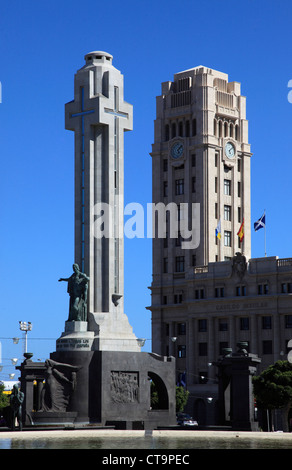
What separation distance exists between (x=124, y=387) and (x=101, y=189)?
16.3m

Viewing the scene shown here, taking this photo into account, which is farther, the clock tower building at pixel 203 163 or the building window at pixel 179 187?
the building window at pixel 179 187

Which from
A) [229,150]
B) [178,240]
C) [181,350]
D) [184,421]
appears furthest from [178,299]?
[184,421]

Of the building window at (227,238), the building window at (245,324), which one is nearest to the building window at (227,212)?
the building window at (227,238)

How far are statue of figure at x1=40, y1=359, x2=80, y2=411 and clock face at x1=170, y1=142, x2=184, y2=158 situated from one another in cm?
8612

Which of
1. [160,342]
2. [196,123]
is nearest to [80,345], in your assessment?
[160,342]

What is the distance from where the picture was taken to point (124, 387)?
70.8m

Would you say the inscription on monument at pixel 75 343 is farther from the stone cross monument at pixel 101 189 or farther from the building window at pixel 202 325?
→ the building window at pixel 202 325

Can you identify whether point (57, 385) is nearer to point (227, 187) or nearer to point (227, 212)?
point (227, 212)

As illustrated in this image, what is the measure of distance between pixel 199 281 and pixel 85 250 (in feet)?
211

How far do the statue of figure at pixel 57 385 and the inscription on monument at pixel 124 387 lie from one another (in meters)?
3.04

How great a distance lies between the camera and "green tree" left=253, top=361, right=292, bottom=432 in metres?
88.8

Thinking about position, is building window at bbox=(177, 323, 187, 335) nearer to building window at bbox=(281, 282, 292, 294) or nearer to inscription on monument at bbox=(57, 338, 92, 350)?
building window at bbox=(281, 282, 292, 294)

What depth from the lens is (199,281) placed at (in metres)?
138

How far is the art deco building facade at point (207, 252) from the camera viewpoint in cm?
13012
